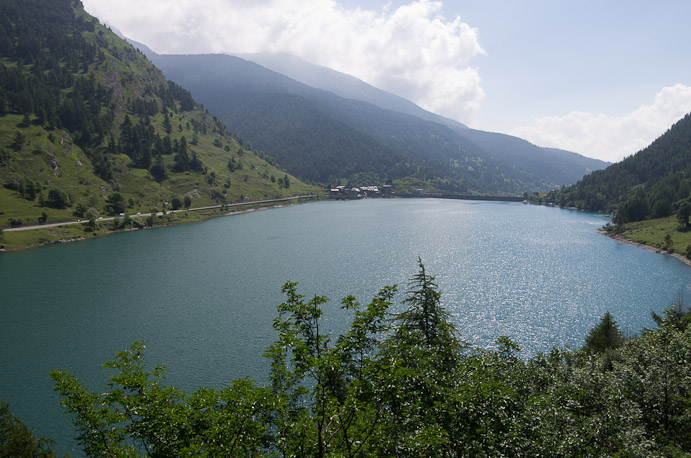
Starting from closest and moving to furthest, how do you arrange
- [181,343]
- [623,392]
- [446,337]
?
[623,392] < [446,337] < [181,343]

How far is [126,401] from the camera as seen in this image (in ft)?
58.0

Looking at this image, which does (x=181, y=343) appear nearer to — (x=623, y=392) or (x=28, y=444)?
(x=28, y=444)

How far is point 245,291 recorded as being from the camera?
249 ft

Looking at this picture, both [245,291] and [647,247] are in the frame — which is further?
[647,247]

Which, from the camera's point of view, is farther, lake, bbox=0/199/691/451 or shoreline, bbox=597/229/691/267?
shoreline, bbox=597/229/691/267

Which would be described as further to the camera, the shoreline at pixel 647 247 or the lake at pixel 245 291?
the shoreline at pixel 647 247

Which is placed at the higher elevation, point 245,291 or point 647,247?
point 647,247

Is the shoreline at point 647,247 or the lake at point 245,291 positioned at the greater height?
the shoreline at point 647,247

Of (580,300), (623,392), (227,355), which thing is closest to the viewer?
(623,392)

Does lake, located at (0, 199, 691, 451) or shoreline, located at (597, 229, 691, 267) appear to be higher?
shoreline, located at (597, 229, 691, 267)

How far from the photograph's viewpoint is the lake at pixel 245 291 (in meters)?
47.6

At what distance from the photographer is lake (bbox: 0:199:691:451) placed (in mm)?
47625

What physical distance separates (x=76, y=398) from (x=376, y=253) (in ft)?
316

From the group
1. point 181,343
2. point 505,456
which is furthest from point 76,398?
point 181,343
